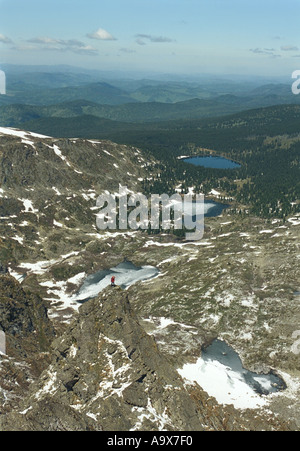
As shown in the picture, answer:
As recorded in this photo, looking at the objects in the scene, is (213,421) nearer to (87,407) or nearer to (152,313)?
(87,407)

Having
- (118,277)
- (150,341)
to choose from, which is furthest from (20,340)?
(118,277)

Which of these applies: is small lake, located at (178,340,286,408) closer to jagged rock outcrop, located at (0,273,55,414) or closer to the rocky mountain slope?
the rocky mountain slope

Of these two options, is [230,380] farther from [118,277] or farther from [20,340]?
[118,277]

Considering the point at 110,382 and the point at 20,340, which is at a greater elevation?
the point at 110,382

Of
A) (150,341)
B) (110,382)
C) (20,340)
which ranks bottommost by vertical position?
(20,340)
